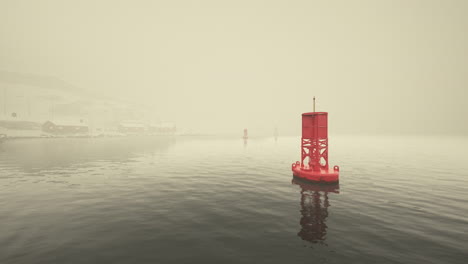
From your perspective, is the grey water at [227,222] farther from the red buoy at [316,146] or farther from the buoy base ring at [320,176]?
the red buoy at [316,146]

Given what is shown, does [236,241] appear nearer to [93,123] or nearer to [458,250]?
[458,250]

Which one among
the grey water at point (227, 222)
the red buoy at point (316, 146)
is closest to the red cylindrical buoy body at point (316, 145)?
the red buoy at point (316, 146)

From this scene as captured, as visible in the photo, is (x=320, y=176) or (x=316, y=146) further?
(x=316, y=146)

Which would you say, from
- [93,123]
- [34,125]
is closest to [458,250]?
[34,125]

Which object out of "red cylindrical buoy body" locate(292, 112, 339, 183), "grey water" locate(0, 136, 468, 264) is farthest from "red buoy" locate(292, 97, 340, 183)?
"grey water" locate(0, 136, 468, 264)

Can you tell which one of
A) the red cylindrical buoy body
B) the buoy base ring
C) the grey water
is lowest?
the grey water

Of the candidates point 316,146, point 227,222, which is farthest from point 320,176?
point 227,222

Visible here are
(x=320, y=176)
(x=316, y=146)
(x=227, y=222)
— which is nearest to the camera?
(x=227, y=222)

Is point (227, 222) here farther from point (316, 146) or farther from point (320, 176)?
point (316, 146)

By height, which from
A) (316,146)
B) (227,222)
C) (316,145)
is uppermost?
(316,145)

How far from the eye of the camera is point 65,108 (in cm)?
16238

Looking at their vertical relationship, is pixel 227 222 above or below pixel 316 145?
below

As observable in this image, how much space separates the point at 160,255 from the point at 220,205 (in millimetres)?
6461

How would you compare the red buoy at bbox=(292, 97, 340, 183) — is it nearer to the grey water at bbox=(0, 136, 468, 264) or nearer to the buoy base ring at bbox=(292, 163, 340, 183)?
the buoy base ring at bbox=(292, 163, 340, 183)
